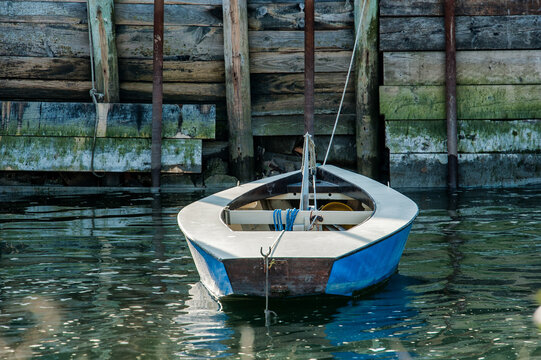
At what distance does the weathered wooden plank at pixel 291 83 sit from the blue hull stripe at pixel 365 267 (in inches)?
215

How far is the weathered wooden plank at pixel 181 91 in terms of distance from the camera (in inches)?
383

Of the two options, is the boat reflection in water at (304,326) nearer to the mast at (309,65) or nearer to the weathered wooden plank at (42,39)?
the mast at (309,65)

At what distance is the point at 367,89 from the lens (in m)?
9.20

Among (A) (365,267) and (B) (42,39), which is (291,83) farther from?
(A) (365,267)

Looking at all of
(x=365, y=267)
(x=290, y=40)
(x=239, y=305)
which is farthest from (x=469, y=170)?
(x=239, y=305)

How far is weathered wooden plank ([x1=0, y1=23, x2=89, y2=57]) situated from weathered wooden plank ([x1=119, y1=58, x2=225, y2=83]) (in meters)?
0.57

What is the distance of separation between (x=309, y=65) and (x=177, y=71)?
201 cm

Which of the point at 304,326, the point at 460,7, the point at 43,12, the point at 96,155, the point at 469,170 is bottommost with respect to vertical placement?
the point at 304,326

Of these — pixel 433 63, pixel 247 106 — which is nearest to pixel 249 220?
pixel 247 106

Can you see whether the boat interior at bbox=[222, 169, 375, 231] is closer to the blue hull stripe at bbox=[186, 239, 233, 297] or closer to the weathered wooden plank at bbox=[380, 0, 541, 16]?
the blue hull stripe at bbox=[186, 239, 233, 297]

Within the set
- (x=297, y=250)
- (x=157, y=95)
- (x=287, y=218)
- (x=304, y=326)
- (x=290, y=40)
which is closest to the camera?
(x=304, y=326)

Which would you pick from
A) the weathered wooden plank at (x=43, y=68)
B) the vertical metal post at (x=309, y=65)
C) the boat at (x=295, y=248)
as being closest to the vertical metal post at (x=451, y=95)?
the vertical metal post at (x=309, y=65)

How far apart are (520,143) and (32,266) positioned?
6429 mm

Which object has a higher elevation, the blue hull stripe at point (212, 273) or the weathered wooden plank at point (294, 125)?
the weathered wooden plank at point (294, 125)
